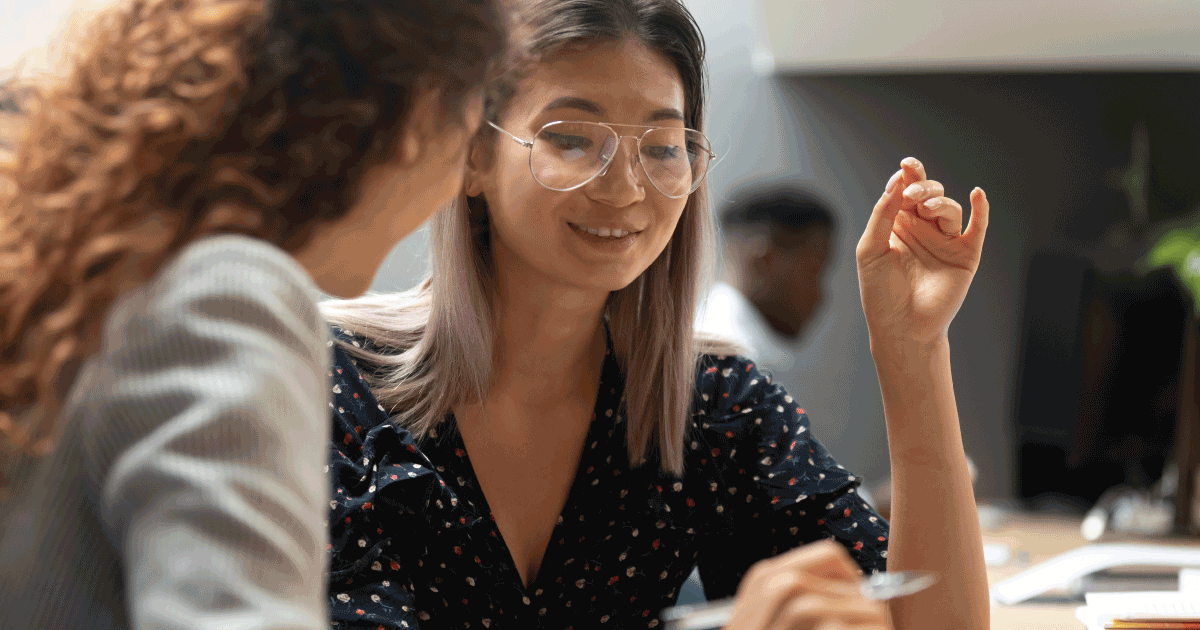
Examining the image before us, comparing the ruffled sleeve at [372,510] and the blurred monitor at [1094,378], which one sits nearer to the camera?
the ruffled sleeve at [372,510]

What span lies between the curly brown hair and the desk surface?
123cm

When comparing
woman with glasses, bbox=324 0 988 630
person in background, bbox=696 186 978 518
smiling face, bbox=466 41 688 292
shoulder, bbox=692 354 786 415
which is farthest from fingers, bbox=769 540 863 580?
person in background, bbox=696 186 978 518

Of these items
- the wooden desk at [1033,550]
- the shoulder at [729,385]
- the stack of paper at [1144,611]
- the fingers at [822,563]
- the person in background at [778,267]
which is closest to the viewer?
the fingers at [822,563]

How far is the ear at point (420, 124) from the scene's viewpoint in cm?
67

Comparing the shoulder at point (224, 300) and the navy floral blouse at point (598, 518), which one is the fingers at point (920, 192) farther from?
the shoulder at point (224, 300)

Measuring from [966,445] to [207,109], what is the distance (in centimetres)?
285

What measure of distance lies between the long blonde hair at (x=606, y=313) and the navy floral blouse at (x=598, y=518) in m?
0.04

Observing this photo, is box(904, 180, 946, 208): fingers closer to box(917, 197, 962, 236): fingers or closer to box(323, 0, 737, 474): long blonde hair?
box(917, 197, 962, 236): fingers

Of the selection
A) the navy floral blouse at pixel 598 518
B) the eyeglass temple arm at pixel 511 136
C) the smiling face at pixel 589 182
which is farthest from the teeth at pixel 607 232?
the navy floral blouse at pixel 598 518

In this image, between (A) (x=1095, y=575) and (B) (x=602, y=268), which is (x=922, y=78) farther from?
(B) (x=602, y=268)

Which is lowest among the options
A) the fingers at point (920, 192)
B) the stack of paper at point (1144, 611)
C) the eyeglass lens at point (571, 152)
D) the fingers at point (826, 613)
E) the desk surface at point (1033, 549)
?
the desk surface at point (1033, 549)

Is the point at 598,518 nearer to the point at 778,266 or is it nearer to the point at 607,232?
the point at 607,232

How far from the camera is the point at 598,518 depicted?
4.11 ft

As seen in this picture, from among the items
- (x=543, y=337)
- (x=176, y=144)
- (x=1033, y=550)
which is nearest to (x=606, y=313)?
(x=543, y=337)
